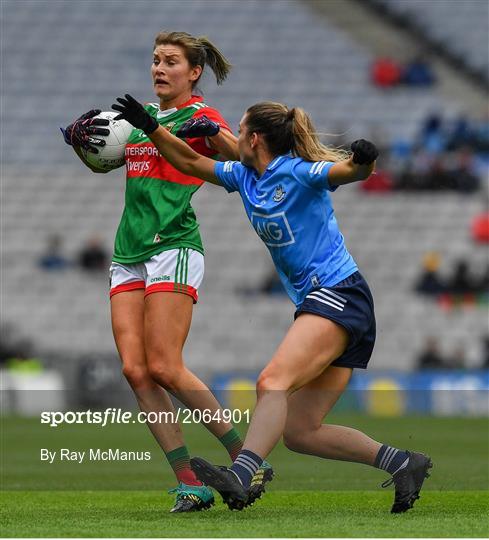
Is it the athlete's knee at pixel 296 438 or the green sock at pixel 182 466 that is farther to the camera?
the green sock at pixel 182 466

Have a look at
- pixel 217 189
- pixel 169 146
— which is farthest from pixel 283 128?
pixel 217 189

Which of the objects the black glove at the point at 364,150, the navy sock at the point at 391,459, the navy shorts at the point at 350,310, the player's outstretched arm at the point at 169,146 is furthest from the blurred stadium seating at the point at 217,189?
the black glove at the point at 364,150

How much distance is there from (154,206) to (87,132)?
0.62 meters

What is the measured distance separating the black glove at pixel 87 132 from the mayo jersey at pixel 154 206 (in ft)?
0.64

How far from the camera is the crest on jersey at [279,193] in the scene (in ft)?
21.5

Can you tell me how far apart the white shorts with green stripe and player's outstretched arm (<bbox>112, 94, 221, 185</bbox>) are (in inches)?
18.9

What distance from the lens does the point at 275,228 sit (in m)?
6.59

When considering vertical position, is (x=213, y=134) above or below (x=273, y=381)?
above

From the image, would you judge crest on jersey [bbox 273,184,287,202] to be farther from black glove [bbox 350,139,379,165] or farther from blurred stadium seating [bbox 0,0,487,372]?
blurred stadium seating [bbox 0,0,487,372]

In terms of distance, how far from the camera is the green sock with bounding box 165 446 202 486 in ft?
23.4

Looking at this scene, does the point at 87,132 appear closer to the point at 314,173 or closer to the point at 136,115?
the point at 136,115

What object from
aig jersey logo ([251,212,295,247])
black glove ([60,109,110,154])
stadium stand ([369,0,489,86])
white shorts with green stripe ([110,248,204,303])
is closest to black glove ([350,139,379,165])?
aig jersey logo ([251,212,295,247])

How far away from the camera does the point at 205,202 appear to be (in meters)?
27.2

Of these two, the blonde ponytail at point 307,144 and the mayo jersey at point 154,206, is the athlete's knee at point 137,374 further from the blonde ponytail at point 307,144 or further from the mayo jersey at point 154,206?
the blonde ponytail at point 307,144
